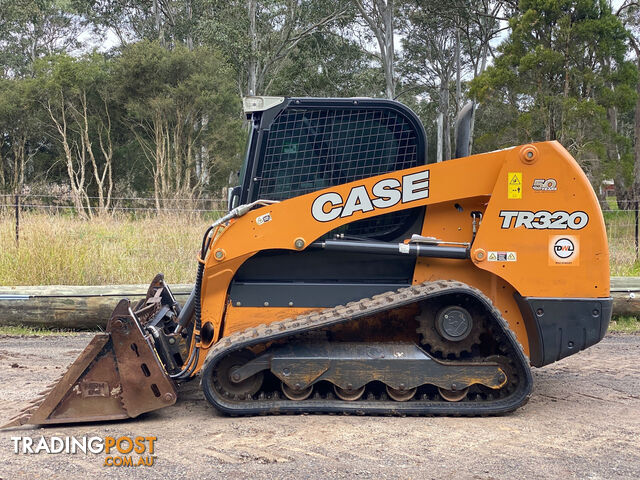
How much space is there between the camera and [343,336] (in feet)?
16.0

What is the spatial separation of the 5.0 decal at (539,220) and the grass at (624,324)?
4.05 meters

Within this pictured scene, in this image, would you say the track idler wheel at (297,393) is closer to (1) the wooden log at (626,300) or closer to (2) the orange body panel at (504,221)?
(2) the orange body panel at (504,221)

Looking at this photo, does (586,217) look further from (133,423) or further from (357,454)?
(133,423)

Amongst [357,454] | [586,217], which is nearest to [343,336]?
[357,454]

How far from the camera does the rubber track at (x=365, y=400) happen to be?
4484mm

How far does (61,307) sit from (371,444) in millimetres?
5207

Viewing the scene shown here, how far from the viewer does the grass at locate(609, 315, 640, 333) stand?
8.12 metres

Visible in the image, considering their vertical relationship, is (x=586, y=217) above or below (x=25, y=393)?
above

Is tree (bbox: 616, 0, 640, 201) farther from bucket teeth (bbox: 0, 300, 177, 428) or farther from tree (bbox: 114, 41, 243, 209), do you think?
bucket teeth (bbox: 0, 300, 177, 428)

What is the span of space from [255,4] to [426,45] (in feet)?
36.5

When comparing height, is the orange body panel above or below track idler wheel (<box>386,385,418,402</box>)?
above

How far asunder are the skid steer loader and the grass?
3.77 m

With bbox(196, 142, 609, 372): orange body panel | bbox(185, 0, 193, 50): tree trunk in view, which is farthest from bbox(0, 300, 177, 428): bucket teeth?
bbox(185, 0, 193, 50): tree trunk

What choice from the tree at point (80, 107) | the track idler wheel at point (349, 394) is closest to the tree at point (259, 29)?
the tree at point (80, 107)
